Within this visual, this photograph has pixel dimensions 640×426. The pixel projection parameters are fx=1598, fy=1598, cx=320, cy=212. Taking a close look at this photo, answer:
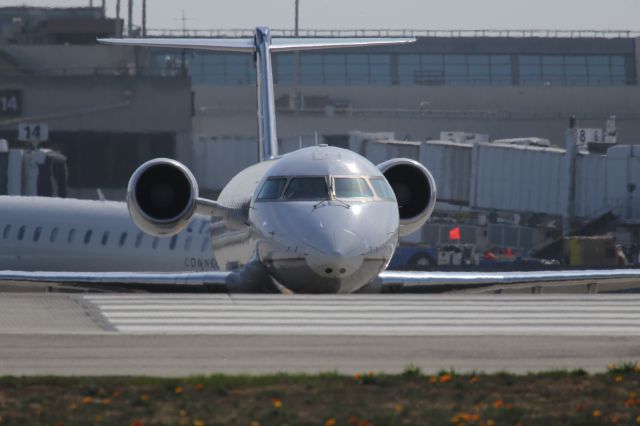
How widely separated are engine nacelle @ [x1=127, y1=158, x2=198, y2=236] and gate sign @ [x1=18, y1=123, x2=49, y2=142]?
1373 inches

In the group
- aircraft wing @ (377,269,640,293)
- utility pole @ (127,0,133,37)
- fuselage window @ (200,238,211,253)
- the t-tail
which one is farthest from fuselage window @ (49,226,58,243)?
utility pole @ (127,0,133,37)

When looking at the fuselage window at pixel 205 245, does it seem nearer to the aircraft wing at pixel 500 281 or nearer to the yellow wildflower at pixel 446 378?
the aircraft wing at pixel 500 281

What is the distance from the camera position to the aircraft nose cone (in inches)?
823

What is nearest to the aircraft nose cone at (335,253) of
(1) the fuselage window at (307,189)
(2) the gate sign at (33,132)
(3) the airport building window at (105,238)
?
(1) the fuselage window at (307,189)

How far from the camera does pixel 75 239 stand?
3956cm

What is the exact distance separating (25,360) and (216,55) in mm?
84966

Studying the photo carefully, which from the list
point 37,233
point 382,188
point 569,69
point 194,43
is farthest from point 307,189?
point 569,69

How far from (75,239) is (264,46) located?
1189cm

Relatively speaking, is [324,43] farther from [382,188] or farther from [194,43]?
[382,188]

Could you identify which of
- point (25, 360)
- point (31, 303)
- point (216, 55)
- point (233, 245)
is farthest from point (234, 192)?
point (216, 55)

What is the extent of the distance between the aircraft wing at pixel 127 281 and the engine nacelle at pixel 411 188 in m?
3.30

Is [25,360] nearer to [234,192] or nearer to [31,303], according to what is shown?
[31,303]

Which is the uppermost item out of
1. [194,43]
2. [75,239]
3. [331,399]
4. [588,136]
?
[194,43]

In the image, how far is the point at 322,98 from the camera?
85.3 metres
